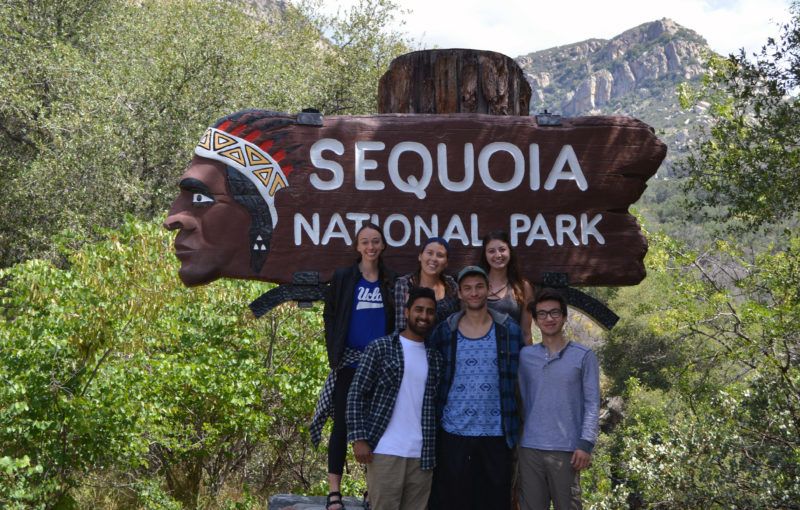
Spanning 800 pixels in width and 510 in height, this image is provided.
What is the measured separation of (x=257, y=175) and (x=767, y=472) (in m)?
6.37

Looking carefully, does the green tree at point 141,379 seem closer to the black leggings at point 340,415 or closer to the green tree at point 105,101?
the black leggings at point 340,415

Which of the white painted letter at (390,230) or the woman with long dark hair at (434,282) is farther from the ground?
the white painted letter at (390,230)

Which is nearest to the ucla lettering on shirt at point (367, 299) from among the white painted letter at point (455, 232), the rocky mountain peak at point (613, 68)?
the white painted letter at point (455, 232)

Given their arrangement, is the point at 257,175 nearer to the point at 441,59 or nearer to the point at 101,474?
the point at 441,59

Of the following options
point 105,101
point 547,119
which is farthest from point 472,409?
point 105,101

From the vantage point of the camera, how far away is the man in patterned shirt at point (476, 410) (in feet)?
10.1

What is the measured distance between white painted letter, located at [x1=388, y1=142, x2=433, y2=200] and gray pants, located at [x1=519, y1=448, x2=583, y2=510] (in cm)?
124

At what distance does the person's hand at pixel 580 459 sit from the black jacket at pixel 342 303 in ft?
2.98

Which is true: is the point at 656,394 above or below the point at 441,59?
below

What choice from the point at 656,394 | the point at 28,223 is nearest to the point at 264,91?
the point at 28,223

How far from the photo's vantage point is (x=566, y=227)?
3600 millimetres

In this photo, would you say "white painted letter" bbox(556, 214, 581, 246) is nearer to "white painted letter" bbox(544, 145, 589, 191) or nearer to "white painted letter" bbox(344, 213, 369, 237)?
"white painted letter" bbox(544, 145, 589, 191)

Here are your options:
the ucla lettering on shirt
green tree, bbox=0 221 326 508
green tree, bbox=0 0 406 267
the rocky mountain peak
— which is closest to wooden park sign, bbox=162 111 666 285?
the ucla lettering on shirt

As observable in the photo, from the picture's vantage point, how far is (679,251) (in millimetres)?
12047
